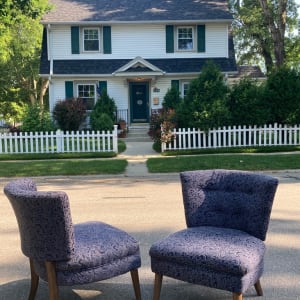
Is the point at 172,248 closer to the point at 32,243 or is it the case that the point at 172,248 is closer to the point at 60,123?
the point at 32,243

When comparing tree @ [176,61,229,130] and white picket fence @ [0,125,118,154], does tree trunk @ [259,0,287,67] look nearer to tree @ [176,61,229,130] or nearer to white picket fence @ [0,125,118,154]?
tree @ [176,61,229,130]

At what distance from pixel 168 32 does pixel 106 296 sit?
22.0 meters

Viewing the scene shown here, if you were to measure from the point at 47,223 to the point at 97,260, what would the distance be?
0.53 metres

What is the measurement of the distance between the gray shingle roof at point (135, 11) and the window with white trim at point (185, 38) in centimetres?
64

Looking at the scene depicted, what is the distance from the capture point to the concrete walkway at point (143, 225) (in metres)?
4.30

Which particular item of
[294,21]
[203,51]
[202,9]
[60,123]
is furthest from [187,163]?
[294,21]

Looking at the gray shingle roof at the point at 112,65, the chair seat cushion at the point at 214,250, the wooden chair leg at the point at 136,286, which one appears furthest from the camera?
the gray shingle roof at the point at 112,65

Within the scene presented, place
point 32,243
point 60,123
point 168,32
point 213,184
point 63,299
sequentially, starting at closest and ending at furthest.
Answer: point 32,243, point 63,299, point 213,184, point 60,123, point 168,32

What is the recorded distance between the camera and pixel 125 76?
77.9 feet

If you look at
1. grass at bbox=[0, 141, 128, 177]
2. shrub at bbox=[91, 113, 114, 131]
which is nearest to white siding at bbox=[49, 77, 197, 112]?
shrub at bbox=[91, 113, 114, 131]

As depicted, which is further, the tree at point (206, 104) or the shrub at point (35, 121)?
the shrub at point (35, 121)

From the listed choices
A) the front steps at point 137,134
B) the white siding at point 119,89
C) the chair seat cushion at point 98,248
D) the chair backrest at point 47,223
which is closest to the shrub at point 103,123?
the front steps at point 137,134

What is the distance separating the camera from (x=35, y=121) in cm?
2034

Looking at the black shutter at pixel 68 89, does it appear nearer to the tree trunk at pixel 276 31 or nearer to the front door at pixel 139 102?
the front door at pixel 139 102
